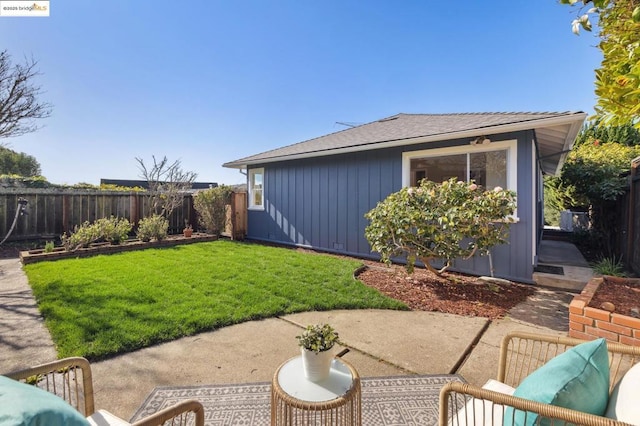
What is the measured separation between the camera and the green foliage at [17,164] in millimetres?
21703

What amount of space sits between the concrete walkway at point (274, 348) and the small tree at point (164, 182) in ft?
21.3

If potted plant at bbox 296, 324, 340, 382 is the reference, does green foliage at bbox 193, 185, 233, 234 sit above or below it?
above

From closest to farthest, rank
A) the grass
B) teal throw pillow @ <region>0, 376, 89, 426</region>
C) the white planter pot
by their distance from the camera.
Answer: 1. teal throw pillow @ <region>0, 376, 89, 426</region>
2. the white planter pot
3. the grass

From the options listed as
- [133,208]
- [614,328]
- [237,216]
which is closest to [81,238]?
[133,208]

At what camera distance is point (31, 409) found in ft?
2.54

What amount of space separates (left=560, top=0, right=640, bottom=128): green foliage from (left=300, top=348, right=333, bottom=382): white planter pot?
2.95 metres

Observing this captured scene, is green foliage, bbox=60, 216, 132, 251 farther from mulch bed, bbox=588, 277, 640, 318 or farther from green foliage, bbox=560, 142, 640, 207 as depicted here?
green foliage, bbox=560, 142, 640, 207

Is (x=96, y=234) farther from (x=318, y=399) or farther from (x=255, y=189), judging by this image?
(x=318, y=399)

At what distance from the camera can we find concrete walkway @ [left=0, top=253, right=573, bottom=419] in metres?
2.40

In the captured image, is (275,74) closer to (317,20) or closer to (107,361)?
(317,20)

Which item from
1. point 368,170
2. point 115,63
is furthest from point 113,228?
point 368,170

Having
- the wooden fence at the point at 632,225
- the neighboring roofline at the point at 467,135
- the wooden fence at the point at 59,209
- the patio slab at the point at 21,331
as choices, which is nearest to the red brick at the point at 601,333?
the neighboring roofline at the point at 467,135

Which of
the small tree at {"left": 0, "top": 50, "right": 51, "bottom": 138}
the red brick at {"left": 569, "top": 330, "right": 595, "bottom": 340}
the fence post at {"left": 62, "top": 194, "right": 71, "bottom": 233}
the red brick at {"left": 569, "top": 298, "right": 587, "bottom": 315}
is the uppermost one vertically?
the small tree at {"left": 0, "top": 50, "right": 51, "bottom": 138}

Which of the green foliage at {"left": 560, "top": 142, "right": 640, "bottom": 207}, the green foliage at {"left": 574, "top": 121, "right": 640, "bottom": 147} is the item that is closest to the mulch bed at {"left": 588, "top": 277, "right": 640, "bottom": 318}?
the green foliage at {"left": 560, "top": 142, "right": 640, "bottom": 207}
